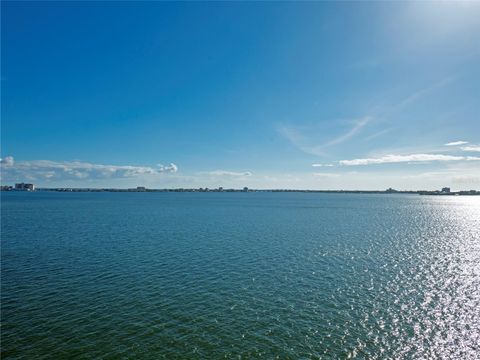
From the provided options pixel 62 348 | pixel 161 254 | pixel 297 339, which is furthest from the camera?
pixel 161 254

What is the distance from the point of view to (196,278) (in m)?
39.9

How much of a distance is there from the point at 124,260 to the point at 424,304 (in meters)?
45.1

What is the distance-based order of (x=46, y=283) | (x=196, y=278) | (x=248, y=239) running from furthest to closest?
1. (x=248, y=239)
2. (x=196, y=278)
3. (x=46, y=283)

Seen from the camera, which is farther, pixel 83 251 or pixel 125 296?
pixel 83 251

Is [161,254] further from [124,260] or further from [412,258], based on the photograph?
[412,258]

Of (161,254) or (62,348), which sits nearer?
(62,348)

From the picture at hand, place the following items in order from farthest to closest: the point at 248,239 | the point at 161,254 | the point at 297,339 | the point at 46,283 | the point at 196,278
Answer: the point at 248,239 < the point at 161,254 < the point at 196,278 < the point at 46,283 < the point at 297,339

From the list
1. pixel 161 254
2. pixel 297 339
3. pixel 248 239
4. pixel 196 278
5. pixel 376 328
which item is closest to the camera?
pixel 297 339

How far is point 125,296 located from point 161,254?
19632 mm

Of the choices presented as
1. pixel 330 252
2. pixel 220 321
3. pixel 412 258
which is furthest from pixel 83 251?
pixel 412 258

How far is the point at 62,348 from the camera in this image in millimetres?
23109

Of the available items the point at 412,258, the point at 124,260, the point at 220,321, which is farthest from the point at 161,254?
the point at 412,258

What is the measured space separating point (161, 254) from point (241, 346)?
32.8m

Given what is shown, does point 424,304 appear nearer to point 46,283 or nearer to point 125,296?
point 125,296
